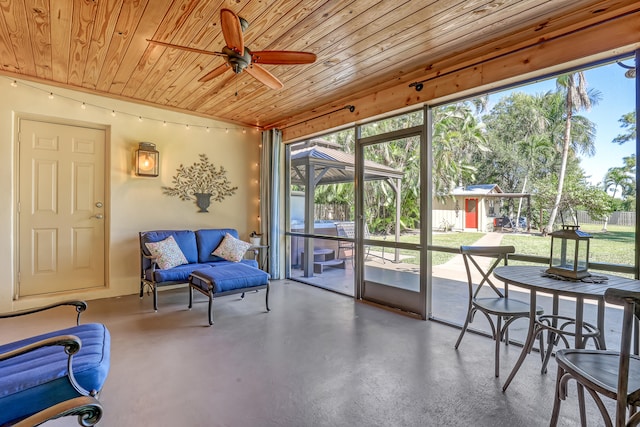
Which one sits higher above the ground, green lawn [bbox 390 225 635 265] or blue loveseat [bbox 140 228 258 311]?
green lawn [bbox 390 225 635 265]

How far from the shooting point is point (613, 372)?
142 cm

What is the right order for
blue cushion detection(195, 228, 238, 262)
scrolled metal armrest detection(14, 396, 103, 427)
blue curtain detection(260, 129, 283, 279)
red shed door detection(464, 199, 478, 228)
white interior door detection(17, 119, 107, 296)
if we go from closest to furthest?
scrolled metal armrest detection(14, 396, 103, 427), red shed door detection(464, 199, 478, 228), white interior door detection(17, 119, 107, 296), blue cushion detection(195, 228, 238, 262), blue curtain detection(260, 129, 283, 279)

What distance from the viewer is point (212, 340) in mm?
2895

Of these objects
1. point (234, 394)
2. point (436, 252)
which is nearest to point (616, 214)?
point (436, 252)

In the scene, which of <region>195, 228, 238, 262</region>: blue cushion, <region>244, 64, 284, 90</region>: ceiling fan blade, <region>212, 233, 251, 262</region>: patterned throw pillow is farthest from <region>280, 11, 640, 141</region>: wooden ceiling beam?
<region>195, 228, 238, 262</region>: blue cushion

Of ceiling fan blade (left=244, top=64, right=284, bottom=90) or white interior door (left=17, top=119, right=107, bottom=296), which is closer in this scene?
ceiling fan blade (left=244, top=64, right=284, bottom=90)

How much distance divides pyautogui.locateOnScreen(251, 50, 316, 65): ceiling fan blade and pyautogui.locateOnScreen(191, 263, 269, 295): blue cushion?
2230mm

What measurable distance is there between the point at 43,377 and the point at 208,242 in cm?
326

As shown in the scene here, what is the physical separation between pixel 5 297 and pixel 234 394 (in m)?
3.43

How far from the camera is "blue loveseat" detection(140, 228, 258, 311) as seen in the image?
378cm

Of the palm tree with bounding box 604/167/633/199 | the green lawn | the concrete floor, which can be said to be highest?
the palm tree with bounding box 604/167/633/199

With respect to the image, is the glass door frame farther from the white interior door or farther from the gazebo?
the white interior door

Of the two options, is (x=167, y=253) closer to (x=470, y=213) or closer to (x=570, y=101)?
(x=470, y=213)

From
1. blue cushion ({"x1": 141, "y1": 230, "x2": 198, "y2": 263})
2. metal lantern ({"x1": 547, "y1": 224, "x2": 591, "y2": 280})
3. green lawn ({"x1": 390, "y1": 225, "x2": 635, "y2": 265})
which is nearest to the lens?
metal lantern ({"x1": 547, "y1": 224, "x2": 591, "y2": 280})
